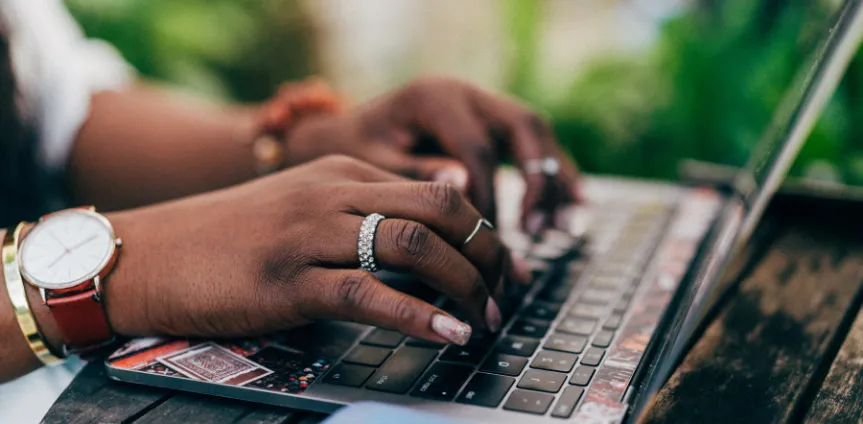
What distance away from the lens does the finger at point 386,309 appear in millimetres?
607

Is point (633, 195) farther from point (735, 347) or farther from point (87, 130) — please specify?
point (87, 130)

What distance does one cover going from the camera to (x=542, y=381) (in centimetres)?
60

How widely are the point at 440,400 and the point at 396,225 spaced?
15 cm

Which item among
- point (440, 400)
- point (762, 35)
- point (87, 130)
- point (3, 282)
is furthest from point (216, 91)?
point (440, 400)

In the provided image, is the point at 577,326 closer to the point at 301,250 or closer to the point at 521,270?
the point at 521,270

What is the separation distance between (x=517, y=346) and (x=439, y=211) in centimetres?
14

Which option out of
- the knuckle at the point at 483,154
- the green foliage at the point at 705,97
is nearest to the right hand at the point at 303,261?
the knuckle at the point at 483,154

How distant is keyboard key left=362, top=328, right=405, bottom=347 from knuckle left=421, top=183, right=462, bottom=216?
13 centimetres

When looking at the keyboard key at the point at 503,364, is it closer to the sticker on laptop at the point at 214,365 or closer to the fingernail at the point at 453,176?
the sticker on laptop at the point at 214,365

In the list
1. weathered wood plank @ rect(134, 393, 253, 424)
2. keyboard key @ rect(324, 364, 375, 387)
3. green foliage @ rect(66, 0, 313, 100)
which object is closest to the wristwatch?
weathered wood plank @ rect(134, 393, 253, 424)

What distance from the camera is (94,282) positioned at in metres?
0.69

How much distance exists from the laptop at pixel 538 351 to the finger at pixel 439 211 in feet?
0.28

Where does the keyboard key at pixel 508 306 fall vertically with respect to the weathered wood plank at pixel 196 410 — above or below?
above

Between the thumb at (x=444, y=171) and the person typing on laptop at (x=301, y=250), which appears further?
the thumb at (x=444, y=171)
